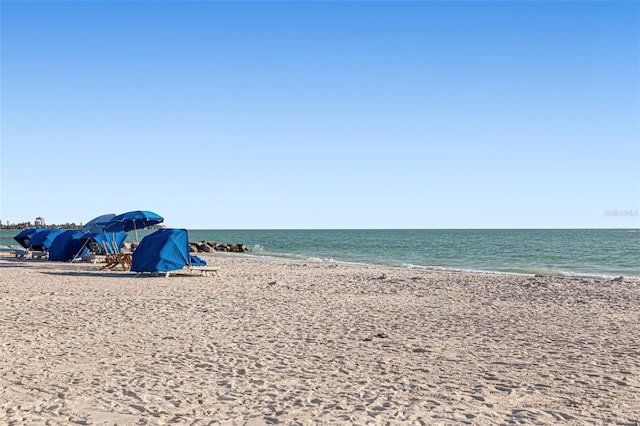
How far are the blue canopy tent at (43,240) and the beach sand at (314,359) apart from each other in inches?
738

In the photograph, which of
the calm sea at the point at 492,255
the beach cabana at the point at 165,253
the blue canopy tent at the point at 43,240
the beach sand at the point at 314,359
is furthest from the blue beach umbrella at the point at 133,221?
the calm sea at the point at 492,255

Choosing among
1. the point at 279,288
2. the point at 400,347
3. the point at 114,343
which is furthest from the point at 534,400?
the point at 279,288

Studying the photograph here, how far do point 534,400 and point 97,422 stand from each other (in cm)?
420

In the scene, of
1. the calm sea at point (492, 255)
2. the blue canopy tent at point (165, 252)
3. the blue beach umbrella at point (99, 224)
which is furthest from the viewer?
the calm sea at point (492, 255)

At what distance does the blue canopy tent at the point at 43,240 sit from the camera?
3259 cm

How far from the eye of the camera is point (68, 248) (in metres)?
28.2

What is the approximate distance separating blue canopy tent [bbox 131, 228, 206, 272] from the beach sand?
441 cm

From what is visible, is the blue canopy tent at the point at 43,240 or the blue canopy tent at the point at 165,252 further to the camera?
the blue canopy tent at the point at 43,240

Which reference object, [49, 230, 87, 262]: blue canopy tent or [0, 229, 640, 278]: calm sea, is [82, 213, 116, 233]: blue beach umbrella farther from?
[0, 229, 640, 278]: calm sea

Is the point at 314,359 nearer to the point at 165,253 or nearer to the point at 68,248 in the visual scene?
the point at 165,253

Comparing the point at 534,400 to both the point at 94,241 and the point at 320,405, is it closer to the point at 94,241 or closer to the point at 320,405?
the point at 320,405

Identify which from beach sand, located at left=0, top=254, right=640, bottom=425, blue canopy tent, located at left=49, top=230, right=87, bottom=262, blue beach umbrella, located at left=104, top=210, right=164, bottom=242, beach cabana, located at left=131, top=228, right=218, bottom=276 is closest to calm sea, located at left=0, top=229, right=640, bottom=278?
blue beach umbrella, located at left=104, top=210, right=164, bottom=242

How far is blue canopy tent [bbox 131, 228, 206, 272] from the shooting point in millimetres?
19609

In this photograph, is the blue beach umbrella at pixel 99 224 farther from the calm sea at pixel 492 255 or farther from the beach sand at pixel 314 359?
the calm sea at pixel 492 255
